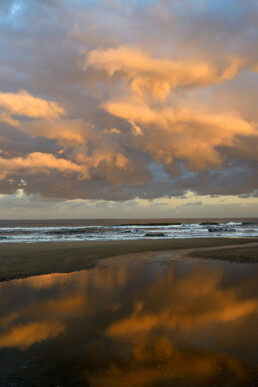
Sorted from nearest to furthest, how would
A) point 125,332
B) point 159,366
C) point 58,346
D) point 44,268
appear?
1. point 159,366
2. point 58,346
3. point 125,332
4. point 44,268

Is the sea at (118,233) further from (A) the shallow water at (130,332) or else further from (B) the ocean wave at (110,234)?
(A) the shallow water at (130,332)

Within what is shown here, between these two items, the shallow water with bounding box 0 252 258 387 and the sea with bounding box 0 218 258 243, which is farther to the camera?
the sea with bounding box 0 218 258 243

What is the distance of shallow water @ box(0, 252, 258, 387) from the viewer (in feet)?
19.2

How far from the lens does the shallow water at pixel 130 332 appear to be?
5844 mm

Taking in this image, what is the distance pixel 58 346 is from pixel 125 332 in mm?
1795

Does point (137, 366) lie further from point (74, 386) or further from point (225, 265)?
point (225, 265)

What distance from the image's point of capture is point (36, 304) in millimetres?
10430

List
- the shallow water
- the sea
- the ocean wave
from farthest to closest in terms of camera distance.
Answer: the sea
the ocean wave
the shallow water

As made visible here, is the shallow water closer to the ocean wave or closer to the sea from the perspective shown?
the sea

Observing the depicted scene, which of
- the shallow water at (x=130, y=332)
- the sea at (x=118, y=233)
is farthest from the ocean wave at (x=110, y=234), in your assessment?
the shallow water at (x=130, y=332)

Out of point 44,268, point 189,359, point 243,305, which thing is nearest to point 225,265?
point 243,305

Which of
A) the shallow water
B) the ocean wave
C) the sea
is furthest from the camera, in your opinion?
the sea

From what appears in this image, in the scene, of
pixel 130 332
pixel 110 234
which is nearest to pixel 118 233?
pixel 110 234

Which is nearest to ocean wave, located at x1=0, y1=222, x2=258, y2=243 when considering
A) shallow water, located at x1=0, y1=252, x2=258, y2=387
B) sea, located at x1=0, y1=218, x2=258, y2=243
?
sea, located at x1=0, y1=218, x2=258, y2=243
